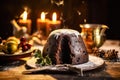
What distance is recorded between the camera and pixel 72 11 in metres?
4.55

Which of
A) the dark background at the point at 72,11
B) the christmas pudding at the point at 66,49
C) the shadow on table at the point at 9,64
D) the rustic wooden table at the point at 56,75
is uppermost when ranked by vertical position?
the dark background at the point at 72,11

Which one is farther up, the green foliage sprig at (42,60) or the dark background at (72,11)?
the dark background at (72,11)

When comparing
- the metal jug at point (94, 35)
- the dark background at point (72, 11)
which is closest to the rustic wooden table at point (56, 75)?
the metal jug at point (94, 35)

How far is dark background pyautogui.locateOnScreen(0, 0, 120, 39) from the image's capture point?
4.53m

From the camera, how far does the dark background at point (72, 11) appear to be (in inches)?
178

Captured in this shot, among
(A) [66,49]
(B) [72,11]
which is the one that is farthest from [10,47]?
(B) [72,11]

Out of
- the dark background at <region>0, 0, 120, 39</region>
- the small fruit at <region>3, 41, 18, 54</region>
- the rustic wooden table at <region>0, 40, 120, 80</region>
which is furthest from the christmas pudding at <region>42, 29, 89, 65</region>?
the dark background at <region>0, 0, 120, 39</region>

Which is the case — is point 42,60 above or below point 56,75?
above

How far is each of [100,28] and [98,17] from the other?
1.61m

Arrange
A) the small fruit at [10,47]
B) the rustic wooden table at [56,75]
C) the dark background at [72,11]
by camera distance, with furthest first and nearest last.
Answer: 1. the dark background at [72,11]
2. the small fruit at [10,47]
3. the rustic wooden table at [56,75]

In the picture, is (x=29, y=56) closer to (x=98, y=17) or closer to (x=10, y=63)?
(x=10, y=63)

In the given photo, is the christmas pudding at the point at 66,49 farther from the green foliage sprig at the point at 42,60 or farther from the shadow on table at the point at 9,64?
the shadow on table at the point at 9,64

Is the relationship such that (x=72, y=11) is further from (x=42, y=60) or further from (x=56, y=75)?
(x=56, y=75)

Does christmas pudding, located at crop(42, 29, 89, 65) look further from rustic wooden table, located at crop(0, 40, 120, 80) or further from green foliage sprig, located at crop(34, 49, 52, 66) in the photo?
rustic wooden table, located at crop(0, 40, 120, 80)
